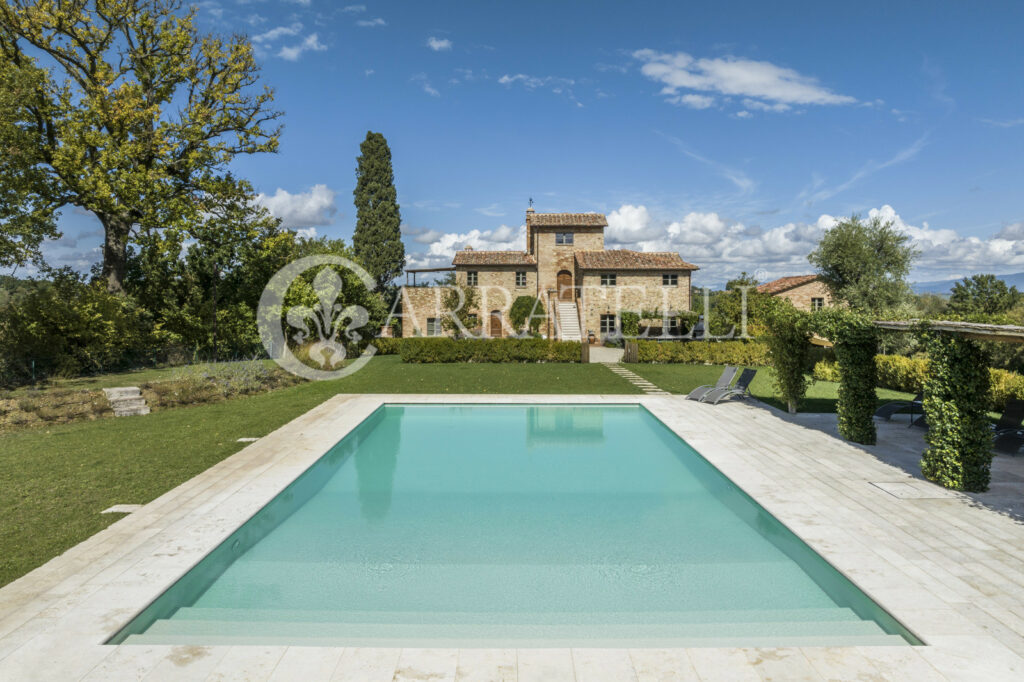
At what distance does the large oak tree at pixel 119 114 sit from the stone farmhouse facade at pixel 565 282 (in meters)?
14.9

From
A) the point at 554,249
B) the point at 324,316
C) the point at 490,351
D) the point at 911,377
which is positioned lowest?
the point at 911,377

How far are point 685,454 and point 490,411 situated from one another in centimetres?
581

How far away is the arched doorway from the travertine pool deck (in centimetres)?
2801

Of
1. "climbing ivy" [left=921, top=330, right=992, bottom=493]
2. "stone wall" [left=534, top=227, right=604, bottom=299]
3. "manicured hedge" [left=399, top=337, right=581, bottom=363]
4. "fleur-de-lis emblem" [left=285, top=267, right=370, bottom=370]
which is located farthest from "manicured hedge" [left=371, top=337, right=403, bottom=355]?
"climbing ivy" [left=921, top=330, right=992, bottom=493]

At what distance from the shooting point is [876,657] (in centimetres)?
395

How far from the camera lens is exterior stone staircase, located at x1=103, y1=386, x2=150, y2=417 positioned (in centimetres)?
1370

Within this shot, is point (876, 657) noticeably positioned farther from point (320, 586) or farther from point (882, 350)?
point (882, 350)

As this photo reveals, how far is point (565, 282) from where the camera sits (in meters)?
37.2

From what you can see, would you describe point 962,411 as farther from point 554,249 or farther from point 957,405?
point 554,249

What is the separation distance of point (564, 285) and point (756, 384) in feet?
64.0

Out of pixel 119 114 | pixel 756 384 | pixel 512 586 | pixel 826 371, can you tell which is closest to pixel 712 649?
pixel 512 586

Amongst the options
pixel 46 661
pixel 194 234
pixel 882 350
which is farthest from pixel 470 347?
pixel 46 661

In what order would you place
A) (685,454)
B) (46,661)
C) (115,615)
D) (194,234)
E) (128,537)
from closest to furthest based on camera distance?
(46,661), (115,615), (128,537), (685,454), (194,234)

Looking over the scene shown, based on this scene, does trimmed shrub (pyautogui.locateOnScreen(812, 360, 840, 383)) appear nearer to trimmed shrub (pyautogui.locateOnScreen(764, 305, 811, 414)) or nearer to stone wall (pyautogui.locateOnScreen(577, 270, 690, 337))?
trimmed shrub (pyautogui.locateOnScreen(764, 305, 811, 414))
